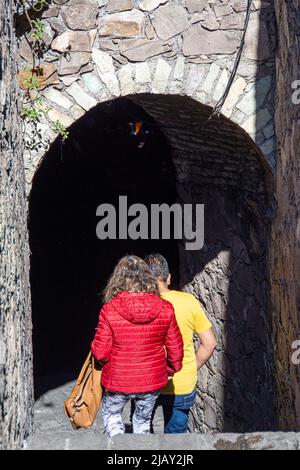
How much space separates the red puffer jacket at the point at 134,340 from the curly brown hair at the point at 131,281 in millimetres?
36

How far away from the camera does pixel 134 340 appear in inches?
138

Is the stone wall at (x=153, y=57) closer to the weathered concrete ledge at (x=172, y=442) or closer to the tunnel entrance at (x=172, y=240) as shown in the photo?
the tunnel entrance at (x=172, y=240)

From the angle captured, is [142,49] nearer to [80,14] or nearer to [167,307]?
[80,14]

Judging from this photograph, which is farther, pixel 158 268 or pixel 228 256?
pixel 228 256

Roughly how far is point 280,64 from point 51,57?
1.21m

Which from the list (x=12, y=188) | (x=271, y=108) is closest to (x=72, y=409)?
(x=12, y=188)

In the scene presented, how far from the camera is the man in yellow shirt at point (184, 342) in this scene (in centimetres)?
391

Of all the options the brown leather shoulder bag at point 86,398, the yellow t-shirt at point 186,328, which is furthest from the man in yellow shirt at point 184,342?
the brown leather shoulder bag at point 86,398

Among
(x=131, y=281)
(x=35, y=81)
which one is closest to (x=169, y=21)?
(x=35, y=81)

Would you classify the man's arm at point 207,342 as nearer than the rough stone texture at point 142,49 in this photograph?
Yes

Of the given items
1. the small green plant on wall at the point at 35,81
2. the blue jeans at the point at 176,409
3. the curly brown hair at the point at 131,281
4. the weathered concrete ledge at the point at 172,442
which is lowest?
the blue jeans at the point at 176,409

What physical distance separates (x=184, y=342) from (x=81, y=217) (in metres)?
2.97

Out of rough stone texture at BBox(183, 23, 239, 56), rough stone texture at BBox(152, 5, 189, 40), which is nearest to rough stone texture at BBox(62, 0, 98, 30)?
rough stone texture at BBox(152, 5, 189, 40)

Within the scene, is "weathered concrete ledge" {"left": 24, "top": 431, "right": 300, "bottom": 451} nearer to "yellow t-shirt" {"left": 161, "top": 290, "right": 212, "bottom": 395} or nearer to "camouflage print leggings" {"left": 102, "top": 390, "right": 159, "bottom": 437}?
"camouflage print leggings" {"left": 102, "top": 390, "right": 159, "bottom": 437}
